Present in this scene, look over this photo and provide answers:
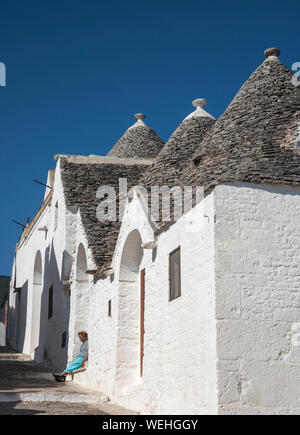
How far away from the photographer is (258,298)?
739cm

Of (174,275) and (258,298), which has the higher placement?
(174,275)

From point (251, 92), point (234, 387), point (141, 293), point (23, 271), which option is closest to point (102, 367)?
point (141, 293)

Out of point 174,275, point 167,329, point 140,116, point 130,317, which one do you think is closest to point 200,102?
point 130,317

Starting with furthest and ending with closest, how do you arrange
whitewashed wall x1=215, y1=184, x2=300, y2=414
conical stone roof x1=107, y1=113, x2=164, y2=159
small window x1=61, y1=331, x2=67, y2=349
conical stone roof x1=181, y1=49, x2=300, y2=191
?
conical stone roof x1=107, y1=113, x2=164, y2=159 → small window x1=61, y1=331, x2=67, y2=349 → conical stone roof x1=181, y1=49, x2=300, y2=191 → whitewashed wall x1=215, y1=184, x2=300, y2=414

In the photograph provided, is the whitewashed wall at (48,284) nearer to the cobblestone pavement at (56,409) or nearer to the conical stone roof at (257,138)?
the cobblestone pavement at (56,409)

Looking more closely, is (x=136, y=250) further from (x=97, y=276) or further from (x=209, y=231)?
(x=209, y=231)

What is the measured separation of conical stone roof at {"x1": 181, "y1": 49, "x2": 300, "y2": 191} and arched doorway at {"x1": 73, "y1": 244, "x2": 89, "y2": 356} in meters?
5.50

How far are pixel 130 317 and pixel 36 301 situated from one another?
453 inches

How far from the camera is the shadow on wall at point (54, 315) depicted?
15305 mm

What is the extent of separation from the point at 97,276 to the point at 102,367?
2.01 meters

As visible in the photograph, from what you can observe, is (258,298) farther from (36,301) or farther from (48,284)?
(36,301)

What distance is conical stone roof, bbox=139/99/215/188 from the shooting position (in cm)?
1141

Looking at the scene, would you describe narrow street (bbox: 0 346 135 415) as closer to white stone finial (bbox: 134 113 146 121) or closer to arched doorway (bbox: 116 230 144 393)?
arched doorway (bbox: 116 230 144 393)

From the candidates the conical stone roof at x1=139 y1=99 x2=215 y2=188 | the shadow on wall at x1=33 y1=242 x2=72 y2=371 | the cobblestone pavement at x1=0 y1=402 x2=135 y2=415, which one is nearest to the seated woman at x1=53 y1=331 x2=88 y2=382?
the shadow on wall at x1=33 y1=242 x2=72 y2=371
